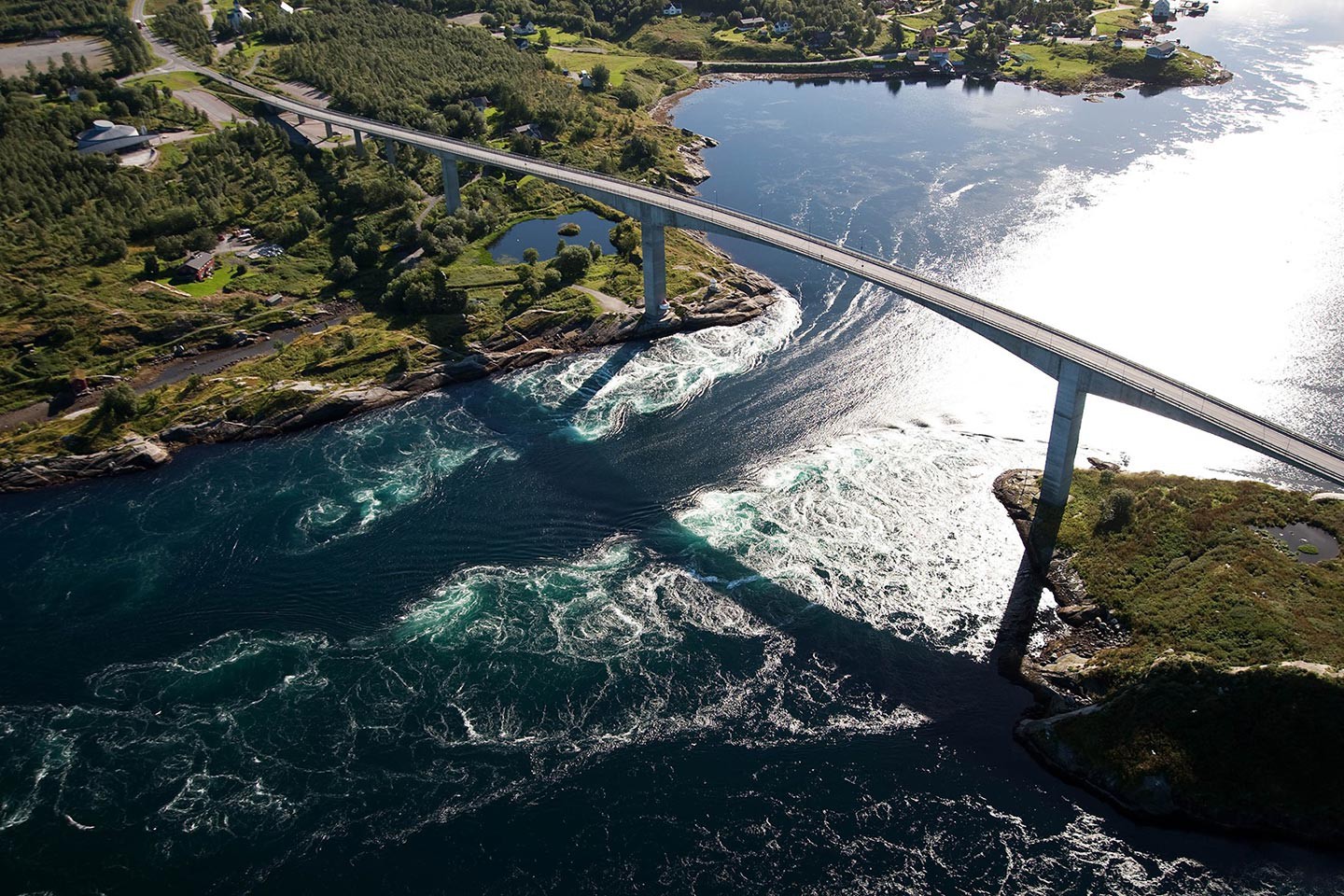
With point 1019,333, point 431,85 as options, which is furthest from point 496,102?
point 1019,333

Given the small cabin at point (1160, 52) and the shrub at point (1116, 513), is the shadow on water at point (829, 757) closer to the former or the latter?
the shrub at point (1116, 513)

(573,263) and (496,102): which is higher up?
(496,102)

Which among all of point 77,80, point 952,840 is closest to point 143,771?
point 952,840

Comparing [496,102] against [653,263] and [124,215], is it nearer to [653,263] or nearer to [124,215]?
[124,215]

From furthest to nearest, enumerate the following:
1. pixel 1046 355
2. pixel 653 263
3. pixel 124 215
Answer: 1. pixel 124 215
2. pixel 653 263
3. pixel 1046 355

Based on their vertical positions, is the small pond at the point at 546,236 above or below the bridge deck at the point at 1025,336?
below

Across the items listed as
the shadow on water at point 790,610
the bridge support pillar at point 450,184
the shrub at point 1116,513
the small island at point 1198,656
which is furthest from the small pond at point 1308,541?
the bridge support pillar at point 450,184
